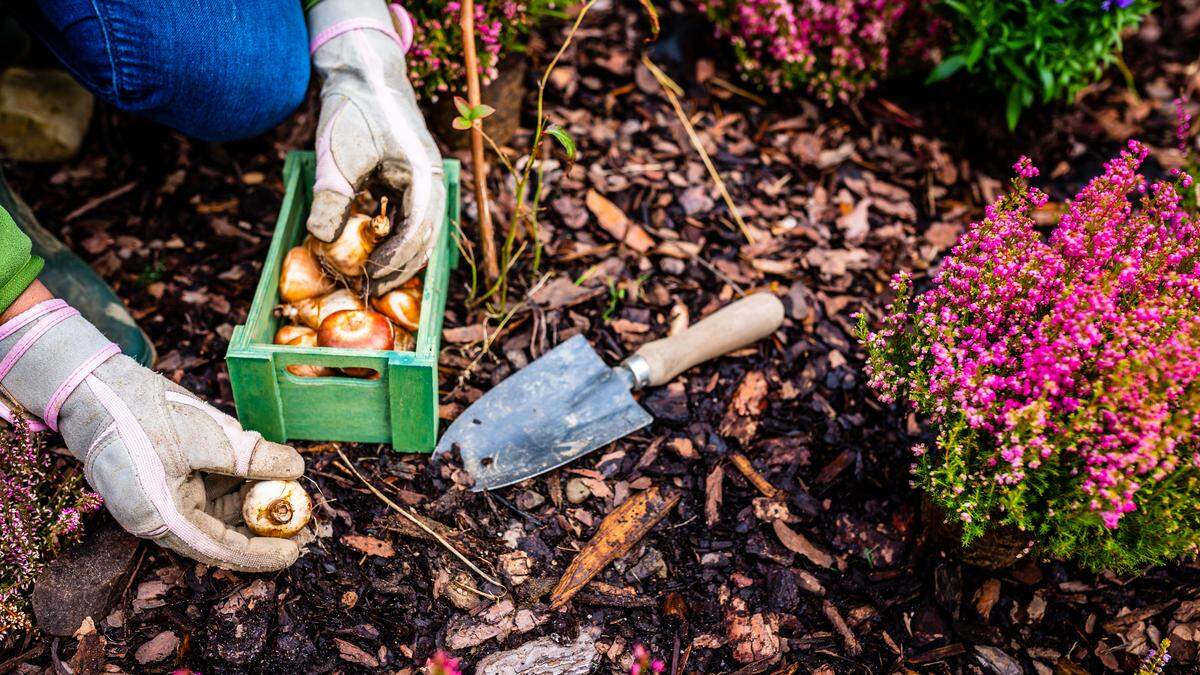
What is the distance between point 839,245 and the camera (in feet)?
10.2

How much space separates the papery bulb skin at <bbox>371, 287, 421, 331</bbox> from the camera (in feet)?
7.75

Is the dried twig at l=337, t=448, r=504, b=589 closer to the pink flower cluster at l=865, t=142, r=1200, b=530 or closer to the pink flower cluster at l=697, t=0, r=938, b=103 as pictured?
the pink flower cluster at l=865, t=142, r=1200, b=530

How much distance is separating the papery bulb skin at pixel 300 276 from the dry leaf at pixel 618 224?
1042 millimetres

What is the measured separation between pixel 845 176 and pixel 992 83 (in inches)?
24.5

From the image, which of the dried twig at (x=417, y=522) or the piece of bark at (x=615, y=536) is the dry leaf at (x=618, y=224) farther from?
the dried twig at (x=417, y=522)

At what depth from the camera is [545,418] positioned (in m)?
2.44

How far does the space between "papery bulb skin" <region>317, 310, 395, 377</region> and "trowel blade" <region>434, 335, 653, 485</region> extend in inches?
12.9

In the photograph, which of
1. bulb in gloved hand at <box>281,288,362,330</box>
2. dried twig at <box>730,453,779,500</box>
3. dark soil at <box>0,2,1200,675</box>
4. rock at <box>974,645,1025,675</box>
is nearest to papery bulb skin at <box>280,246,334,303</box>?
bulb in gloved hand at <box>281,288,362,330</box>

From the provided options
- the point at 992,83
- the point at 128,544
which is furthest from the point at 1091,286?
the point at 128,544

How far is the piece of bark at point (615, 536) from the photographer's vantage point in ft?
7.22

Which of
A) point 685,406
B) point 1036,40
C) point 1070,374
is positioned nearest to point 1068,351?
point 1070,374

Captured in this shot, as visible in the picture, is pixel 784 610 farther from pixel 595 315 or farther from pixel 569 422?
pixel 595 315

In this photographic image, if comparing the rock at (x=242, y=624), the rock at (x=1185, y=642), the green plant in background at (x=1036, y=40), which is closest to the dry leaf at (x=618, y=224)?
the green plant in background at (x=1036, y=40)

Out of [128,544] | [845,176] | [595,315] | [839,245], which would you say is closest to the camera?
[128,544]
